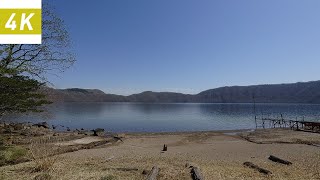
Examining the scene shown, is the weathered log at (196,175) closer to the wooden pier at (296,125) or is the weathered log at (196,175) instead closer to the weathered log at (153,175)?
the weathered log at (153,175)

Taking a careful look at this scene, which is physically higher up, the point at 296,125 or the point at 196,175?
the point at 196,175

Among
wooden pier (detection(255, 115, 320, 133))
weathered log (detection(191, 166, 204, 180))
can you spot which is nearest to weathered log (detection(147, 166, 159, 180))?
weathered log (detection(191, 166, 204, 180))

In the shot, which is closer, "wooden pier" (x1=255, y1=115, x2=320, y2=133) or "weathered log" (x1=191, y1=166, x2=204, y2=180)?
"weathered log" (x1=191, y1=166, x2=204, y2=180)

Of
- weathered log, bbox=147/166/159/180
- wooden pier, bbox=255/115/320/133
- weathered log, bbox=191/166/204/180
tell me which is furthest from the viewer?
wooden pier, bbox=255/115/320/133

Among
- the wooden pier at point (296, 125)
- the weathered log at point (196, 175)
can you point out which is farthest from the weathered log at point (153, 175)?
the wooden pier at point (296, 125)

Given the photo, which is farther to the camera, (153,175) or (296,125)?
(296,125)

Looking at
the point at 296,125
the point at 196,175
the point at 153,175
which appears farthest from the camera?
the point at 296,125

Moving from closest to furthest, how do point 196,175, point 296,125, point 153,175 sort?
1. point 153,175
2. point 196,175
3. point 296,125

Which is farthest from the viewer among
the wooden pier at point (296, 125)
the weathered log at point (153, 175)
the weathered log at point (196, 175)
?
the wooden pier at point (296, 125)

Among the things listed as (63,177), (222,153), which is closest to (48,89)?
(63,177)

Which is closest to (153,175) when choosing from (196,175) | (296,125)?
(196,175)

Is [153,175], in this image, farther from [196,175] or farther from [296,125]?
[296,125]

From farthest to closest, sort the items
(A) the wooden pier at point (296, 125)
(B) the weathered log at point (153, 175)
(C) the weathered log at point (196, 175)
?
(A) the wooden pier at point (296, 125) < (C) the weathered log at point (196, 175) < (B) the weathered log at point (153, 175)

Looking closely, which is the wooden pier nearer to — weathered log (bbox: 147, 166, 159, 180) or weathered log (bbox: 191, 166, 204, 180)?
weathered log (bbox: 191, 166, 204, 180)
